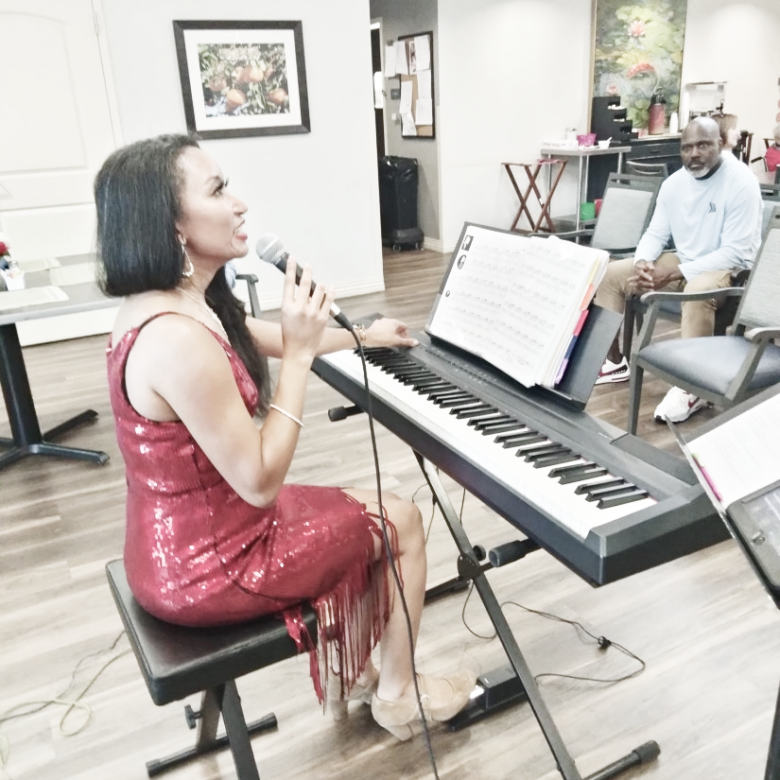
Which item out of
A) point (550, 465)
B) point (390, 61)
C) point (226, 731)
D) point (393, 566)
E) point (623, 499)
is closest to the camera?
point (623, 499)

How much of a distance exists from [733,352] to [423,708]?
172cm

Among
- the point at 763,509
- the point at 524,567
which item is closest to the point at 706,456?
the point at 763,509

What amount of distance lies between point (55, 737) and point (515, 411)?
1319mm

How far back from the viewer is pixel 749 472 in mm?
1021

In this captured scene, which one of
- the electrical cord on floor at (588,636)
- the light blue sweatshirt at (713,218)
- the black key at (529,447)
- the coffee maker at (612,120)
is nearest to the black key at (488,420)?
the black key at (529,447)

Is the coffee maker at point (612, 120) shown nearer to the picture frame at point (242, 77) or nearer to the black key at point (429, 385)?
the picture frame at point (242, 77)

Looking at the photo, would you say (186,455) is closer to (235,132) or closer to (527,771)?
(527,771)

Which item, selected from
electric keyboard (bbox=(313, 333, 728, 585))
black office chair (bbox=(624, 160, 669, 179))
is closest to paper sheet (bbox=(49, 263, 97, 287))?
electric keyboard (bbox=(313, 333, 728, 585))

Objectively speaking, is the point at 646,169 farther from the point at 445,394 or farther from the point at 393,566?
the point at 393,566

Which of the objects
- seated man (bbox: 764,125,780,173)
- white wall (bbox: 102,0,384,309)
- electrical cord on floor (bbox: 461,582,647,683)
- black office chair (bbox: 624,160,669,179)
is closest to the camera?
electrical cord on floor (bbox: 461,582,647,683)

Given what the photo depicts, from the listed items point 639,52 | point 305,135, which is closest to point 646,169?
point 305,135

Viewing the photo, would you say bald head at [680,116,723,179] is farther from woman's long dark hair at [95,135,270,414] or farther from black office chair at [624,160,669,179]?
woman's long dark hair at [95,135,270,414]

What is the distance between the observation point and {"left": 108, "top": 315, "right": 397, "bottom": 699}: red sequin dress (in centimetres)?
125

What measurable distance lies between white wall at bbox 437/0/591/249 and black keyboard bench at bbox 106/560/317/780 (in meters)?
6.08
